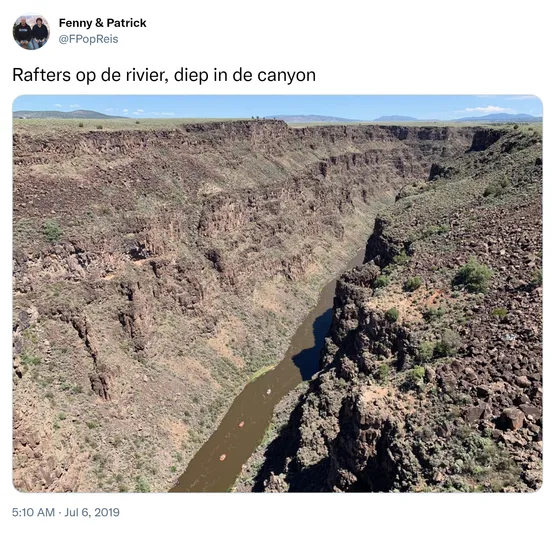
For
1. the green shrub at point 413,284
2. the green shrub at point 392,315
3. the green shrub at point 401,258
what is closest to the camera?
the green shrub at point 392,315

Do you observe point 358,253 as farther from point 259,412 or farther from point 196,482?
point 196,482

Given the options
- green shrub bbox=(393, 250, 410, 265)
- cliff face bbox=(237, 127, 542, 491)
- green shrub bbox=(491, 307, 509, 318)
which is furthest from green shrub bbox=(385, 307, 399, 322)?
green shrub bbox=(393, 250, 410, 265)

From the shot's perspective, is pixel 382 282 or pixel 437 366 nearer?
pixel 437 366
